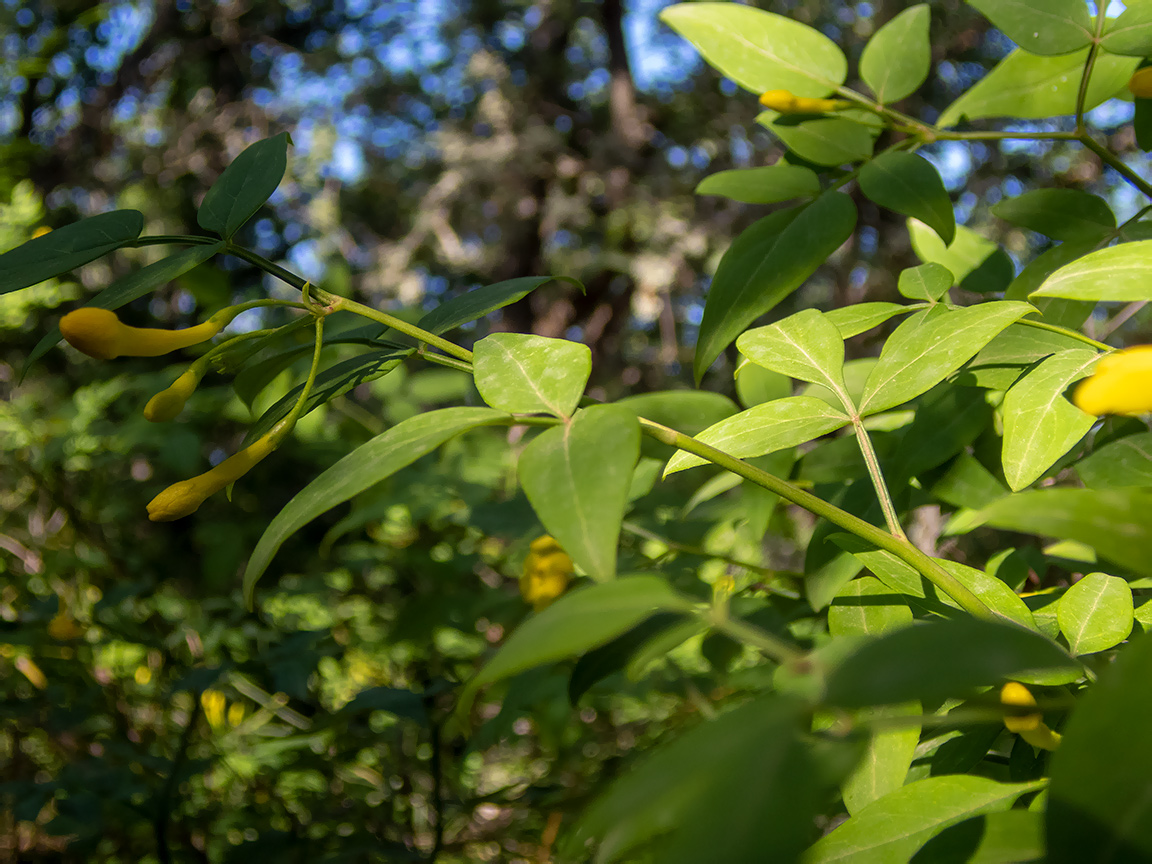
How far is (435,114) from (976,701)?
2.61 m

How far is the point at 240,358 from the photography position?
14.1 inches

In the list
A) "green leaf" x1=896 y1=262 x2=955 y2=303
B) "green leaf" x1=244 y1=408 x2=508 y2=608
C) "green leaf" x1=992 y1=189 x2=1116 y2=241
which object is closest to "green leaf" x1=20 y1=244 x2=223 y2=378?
"green leaf" x1=244 y1=408 x2=508 y2=608

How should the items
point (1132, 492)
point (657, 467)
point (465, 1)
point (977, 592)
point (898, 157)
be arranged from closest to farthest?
point (1132, 492) → point (977, 592) → point (898, 157) → point (657, 467) → point (465, 1)

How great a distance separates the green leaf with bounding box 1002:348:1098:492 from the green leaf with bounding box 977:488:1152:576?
0.16 meters

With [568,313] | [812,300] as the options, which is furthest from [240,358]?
[812,300]

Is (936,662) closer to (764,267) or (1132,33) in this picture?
(764,267)

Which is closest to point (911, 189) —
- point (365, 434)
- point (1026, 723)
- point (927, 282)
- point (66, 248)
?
point (927, 282)

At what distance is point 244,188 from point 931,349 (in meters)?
0.30

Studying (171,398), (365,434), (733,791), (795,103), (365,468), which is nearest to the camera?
(733,791)

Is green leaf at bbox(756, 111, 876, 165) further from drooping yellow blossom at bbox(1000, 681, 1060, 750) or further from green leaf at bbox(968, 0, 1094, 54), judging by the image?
drooping yellow blossom at bbox(1000, 681, 1060, 750)

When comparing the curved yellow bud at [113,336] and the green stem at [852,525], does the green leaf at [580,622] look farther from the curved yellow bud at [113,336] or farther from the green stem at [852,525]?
the curved yellow bud at [113,336]

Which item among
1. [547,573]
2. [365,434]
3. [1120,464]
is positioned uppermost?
[1120,464]

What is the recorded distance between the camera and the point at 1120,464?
1.24 feet

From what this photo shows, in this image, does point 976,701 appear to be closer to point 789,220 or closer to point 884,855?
point 884,855
